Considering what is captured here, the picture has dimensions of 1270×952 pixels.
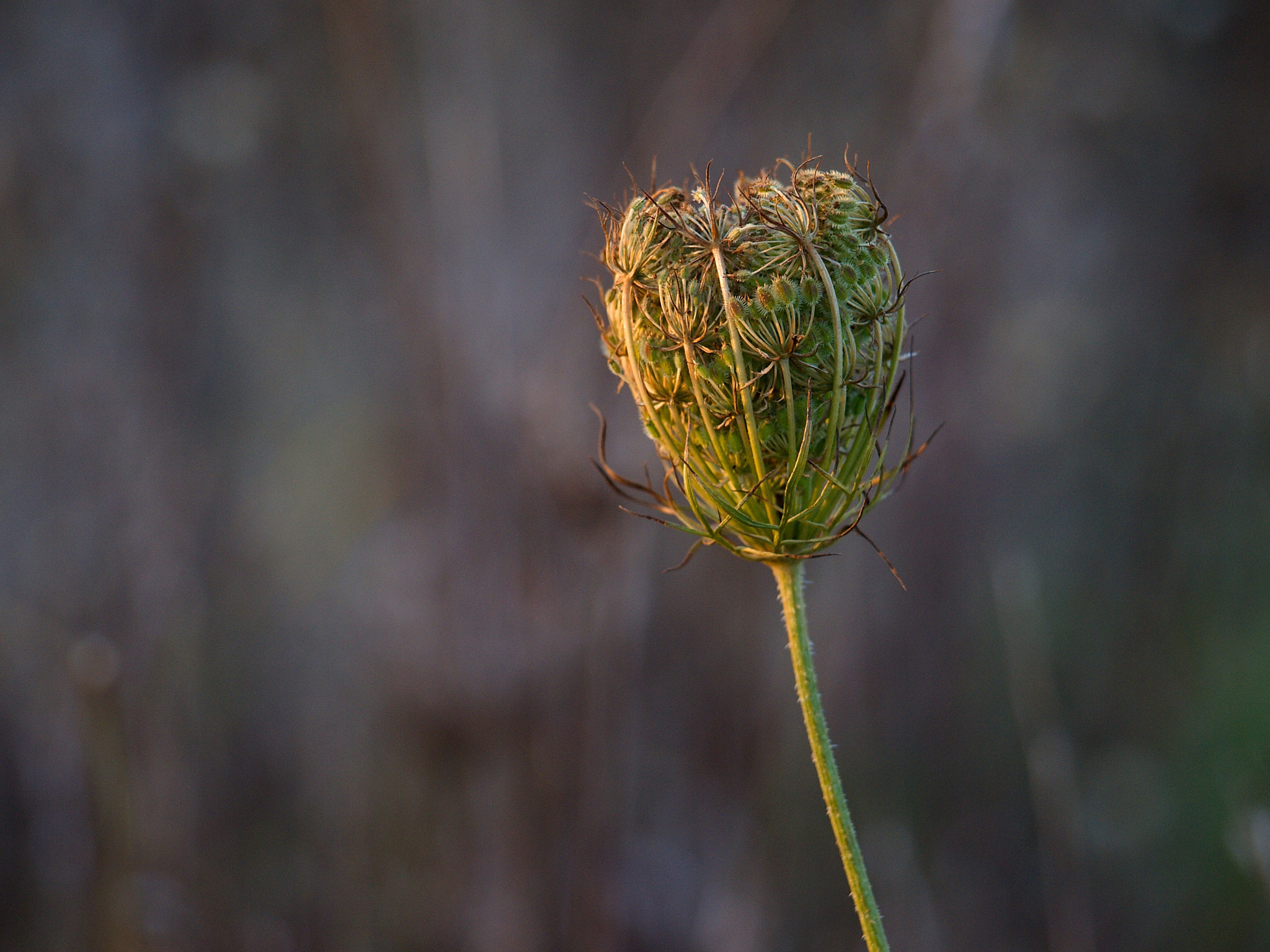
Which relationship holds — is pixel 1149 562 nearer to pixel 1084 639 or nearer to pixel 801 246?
pixel 1084 639

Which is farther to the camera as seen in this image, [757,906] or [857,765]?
[857,765]

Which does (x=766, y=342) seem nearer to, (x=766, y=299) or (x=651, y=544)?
(x=766, y=299)

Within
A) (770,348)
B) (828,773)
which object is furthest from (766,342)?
(828,773)

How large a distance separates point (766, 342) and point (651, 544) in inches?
116

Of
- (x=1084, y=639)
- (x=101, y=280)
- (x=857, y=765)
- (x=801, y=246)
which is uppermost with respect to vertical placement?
(x=101, y=280)

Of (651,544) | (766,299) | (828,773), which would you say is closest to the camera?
(828,773)

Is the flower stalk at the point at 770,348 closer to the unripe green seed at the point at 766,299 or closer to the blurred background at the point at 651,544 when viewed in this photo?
the unripe green seed at the point at 766,299

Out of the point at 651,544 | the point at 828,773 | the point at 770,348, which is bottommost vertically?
the point at 828,773

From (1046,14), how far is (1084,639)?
390 cm

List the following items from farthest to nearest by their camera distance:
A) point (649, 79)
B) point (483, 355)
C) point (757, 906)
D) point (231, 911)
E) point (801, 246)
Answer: point (649, 79) < point (231, 911) < point (483, 355) < point (757, 906) < point (801, 246)

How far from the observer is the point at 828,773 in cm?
97

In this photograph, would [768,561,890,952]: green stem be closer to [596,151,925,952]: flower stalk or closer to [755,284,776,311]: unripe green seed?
[596,151,925,952]: flower stalk

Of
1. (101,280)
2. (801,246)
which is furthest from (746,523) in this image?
(101,280)

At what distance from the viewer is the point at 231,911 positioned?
4.48m
